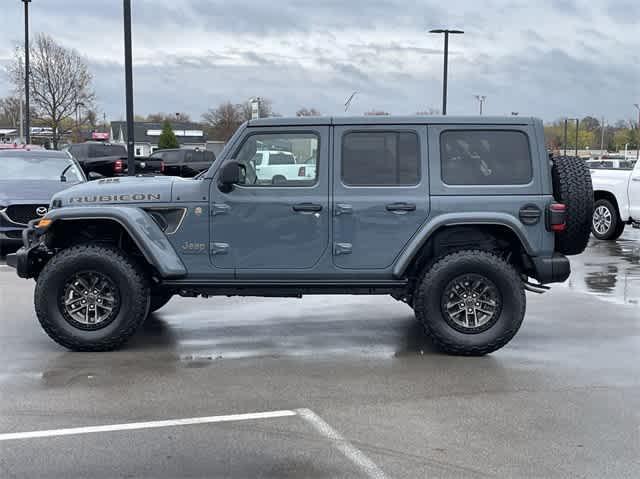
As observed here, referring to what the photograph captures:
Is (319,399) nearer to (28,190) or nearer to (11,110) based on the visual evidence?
(28,190)

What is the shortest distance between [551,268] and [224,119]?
74.4 meters

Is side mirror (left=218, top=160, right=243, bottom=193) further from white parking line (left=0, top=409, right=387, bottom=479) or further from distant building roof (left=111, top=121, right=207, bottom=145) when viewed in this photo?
distant building roof (left=111, top=121, right=207, bottom=145)

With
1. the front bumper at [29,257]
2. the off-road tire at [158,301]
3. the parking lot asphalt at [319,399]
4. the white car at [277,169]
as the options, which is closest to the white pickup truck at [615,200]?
the parking lot asphalt at [319,399]

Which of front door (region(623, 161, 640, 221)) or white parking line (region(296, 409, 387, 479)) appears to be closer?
white parking line (region(296, 409, 387, 479))

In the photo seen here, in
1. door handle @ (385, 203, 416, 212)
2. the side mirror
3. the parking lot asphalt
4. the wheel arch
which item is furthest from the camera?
the wheel arch

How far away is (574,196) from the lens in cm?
699

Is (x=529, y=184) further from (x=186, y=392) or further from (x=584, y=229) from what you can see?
(x=186, y=392)

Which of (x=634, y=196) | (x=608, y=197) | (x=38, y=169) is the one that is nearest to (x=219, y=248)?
(x=38, y=169)

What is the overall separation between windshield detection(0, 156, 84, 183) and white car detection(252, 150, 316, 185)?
279 inches

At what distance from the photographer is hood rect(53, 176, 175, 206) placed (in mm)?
6961

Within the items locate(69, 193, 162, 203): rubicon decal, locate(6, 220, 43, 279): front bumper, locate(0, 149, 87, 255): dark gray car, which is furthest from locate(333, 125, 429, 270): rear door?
locate(0, 149, 87, 255): dark gray car

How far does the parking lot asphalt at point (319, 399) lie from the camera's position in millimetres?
4500

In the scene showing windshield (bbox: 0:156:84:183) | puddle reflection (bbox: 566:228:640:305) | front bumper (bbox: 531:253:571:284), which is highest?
windshield (bbox: 0:156:84:183)

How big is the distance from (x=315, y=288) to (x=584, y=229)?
7.62 feet
